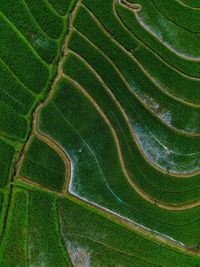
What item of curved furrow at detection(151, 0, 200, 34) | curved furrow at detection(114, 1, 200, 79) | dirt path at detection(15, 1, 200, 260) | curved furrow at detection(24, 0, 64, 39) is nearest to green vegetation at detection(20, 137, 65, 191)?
dirt path at detection(15, 1, 200, 260)

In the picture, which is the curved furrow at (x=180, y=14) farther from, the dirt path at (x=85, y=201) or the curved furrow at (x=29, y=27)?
the curved furrow at (x=29, y=27)

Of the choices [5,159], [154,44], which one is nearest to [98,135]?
[5,159]

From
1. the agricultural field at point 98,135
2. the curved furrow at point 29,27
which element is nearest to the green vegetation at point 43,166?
the agricultural field at point 98,135

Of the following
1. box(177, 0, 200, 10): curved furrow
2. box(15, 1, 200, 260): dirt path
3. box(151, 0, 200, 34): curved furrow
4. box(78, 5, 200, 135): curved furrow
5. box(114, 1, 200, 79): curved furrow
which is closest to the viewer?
box(15, 1, 200, 260): dirt path

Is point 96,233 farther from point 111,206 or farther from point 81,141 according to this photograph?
point 81,141

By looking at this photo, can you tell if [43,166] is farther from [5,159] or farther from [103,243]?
[103,243]

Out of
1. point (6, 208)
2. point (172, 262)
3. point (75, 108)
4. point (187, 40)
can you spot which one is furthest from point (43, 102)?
point (172, 262)

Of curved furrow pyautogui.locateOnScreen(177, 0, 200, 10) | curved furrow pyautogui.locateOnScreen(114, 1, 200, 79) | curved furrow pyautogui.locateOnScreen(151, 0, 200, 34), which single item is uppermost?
curved furrow pyautogui.locateOnScreen(177, 0, 200, 10)

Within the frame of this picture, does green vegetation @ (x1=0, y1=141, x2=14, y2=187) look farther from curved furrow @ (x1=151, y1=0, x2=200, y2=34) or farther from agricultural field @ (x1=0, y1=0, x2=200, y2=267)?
curved furrow @ (x1=151, y1=0, x2=200, y2=34)

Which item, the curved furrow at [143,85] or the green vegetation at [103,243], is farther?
the curved furrow at [143,85]
